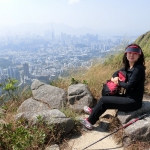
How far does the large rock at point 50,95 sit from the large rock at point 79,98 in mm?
216

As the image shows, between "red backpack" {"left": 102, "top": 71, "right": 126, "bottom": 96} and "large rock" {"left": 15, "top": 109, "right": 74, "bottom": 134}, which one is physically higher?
"red backpack" {"left": 102, "top": 71, "right": 126, "bottom": 96}

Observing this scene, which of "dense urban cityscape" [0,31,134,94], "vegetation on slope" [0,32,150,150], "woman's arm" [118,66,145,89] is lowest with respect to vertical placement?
"dense urban cityscape" [0,31,134,94]

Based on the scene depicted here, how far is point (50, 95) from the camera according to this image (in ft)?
19.4

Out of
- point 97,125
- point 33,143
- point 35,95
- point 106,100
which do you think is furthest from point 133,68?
point 35,95

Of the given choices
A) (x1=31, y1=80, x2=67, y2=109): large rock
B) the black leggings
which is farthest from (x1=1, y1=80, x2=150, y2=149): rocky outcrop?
the black leggings

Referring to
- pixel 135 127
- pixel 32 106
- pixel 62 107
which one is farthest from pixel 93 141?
pixel 32 106

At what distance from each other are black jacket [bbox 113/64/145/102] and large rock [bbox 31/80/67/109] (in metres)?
1.95

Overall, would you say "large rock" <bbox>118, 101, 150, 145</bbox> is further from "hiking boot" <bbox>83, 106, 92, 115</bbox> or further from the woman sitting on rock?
"hiking boot" <bbox>83, 106, 92, 115</bbox>

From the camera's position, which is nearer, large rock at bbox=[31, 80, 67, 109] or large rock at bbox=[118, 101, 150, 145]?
large rock at bbox=[118, 101, 150, 145]

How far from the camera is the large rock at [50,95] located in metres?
5.64

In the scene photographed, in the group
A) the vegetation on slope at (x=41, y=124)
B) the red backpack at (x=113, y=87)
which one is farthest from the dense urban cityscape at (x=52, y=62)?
the red backpack at (x=113, y=87)

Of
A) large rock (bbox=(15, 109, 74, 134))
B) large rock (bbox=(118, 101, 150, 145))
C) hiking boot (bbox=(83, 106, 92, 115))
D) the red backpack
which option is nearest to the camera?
large rock (bbox=(118, 101, 150, 145))

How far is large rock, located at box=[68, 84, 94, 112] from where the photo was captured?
5494 millimetres

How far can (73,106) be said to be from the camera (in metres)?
5.51
